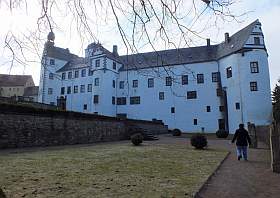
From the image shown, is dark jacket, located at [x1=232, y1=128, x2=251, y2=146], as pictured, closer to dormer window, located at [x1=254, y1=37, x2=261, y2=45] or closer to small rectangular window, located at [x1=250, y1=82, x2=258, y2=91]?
small rectangular window, located at [x1=250, y1=82, x2=258, y2=91]

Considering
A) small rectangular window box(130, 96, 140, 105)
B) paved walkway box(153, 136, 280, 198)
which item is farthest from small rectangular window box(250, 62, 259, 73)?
paved walkway box(153, 136, 280, 198)

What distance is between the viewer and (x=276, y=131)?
39.1ft

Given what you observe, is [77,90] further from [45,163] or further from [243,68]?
[45,163]

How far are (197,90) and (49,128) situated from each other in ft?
109

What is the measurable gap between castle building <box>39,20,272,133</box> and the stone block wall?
1296 centimetres

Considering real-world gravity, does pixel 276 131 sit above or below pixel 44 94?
below

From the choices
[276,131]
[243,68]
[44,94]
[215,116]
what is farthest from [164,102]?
[276,131]

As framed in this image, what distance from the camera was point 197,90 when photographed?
48.5m

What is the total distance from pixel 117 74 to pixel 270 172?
45538mm

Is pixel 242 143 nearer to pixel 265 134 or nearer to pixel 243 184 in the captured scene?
pixel 243 184

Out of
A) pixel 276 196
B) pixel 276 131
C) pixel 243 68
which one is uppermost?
pixel 243 68

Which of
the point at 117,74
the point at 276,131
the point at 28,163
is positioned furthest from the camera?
the point at 117,74

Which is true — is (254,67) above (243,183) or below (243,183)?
above

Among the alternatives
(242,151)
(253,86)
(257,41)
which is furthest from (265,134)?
(257,41)
